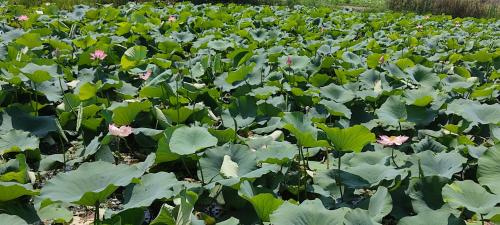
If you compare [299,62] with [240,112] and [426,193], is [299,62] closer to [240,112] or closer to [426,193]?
[240,112]

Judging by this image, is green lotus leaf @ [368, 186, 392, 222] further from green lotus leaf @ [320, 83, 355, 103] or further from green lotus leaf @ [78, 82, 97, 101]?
green lotus leaf @ [78, 82, 97, 101]

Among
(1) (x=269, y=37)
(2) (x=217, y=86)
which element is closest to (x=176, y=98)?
(2) (x=217, y=86)

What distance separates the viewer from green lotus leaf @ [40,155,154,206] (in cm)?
135

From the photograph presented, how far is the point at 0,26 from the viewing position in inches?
188

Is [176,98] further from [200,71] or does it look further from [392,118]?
[392,118]

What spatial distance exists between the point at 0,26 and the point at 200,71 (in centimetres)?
272

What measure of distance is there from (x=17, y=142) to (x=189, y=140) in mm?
771

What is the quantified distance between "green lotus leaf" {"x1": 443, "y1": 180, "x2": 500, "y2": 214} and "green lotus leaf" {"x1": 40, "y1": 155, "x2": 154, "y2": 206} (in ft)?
3.29

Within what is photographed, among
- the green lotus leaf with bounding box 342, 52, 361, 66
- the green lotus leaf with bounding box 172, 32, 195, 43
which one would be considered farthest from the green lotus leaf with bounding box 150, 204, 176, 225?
the green lotus leaf with bounding box 172, 32, 195, 43

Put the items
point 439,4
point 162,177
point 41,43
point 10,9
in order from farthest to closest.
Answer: point 439,4
point 10,9
point 41,43
point 162,177

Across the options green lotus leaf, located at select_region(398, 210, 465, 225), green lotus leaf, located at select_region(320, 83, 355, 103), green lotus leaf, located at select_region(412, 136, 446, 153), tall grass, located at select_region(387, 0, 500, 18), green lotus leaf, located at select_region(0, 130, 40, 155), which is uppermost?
green lotus leaf, located at select_region(0, 130, 40, 155)

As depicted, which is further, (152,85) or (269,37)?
(269,37)

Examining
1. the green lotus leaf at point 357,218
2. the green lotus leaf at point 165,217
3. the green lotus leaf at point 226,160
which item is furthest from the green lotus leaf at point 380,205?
the green lotus leaf at point 165,217


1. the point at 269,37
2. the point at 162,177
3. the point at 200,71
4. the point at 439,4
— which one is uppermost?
the point at 162,177
